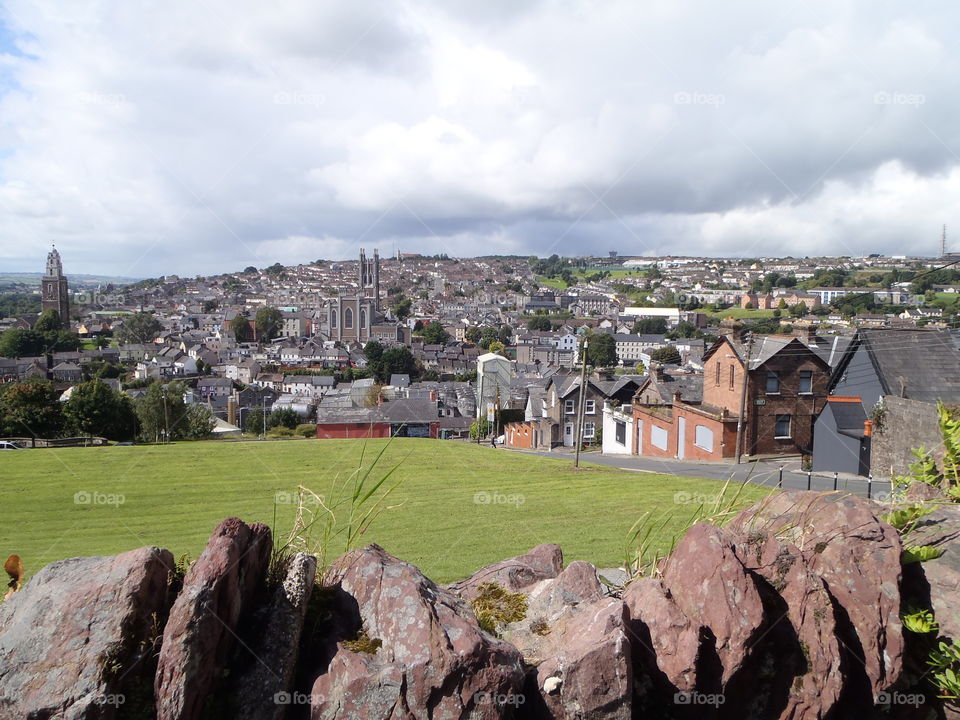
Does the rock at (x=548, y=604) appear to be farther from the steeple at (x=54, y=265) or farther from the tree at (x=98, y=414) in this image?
→ the steeple at (x=54, y=265)

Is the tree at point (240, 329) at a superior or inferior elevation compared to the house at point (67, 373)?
superior

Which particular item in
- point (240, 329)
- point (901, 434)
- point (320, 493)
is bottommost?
point (240, 329)

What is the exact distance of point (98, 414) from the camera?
43125 millimetres

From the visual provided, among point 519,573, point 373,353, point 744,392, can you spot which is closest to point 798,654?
point 519,573

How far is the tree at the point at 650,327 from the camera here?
511ft

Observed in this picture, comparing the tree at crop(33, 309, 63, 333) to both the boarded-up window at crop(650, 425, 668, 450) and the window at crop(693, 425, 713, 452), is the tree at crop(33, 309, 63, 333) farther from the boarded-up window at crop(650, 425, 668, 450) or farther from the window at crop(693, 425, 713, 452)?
the window at crop(693, 425, 713, 452)

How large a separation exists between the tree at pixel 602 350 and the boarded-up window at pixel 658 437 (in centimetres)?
8202

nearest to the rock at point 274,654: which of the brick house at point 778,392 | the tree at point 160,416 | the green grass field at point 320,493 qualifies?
the green grass field at point 320,493

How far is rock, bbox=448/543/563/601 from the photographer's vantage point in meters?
4.80

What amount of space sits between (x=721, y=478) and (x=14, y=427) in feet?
126

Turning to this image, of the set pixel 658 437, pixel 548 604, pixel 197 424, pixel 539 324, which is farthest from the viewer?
pixel 539 324

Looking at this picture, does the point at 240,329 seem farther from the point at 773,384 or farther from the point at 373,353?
the point at 773,384

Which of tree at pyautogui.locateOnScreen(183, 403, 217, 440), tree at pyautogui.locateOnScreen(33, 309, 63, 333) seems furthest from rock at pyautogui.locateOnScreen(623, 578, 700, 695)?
tree at pyautogui.locateOnScreen(33, 309, 63, 333)

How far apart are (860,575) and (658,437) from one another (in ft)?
89.2
